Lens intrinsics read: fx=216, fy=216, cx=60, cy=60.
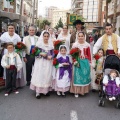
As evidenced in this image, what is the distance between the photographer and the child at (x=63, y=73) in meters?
5.78

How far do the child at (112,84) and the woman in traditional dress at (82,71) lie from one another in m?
0.75

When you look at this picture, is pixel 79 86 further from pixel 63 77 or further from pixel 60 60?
pixel 60 60

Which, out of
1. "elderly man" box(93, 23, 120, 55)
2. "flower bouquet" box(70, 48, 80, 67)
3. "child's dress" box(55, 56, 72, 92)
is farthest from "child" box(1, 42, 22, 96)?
"elderly man" box(93, 23, 120, 55)

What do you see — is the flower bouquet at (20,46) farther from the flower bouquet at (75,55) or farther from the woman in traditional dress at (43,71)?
the flower bouquet at (75,55)

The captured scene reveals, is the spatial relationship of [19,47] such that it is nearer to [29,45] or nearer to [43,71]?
[29,45]

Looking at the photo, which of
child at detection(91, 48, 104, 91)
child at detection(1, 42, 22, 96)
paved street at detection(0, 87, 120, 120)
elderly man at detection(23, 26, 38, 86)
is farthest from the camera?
elderly man at detection(23, 26, 38, 86)

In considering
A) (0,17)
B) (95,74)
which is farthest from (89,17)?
(95,74)

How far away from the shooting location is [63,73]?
580cm

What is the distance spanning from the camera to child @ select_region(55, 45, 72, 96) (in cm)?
578

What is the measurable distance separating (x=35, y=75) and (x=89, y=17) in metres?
64.3

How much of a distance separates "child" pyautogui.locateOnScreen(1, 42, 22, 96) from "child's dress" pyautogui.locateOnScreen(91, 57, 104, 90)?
2.14 meters

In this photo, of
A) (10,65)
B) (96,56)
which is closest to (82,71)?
(96,56)

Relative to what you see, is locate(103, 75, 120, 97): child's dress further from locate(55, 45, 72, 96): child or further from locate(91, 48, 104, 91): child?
locate(55, 45, 72, 96): child

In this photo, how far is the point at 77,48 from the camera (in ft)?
18.9
